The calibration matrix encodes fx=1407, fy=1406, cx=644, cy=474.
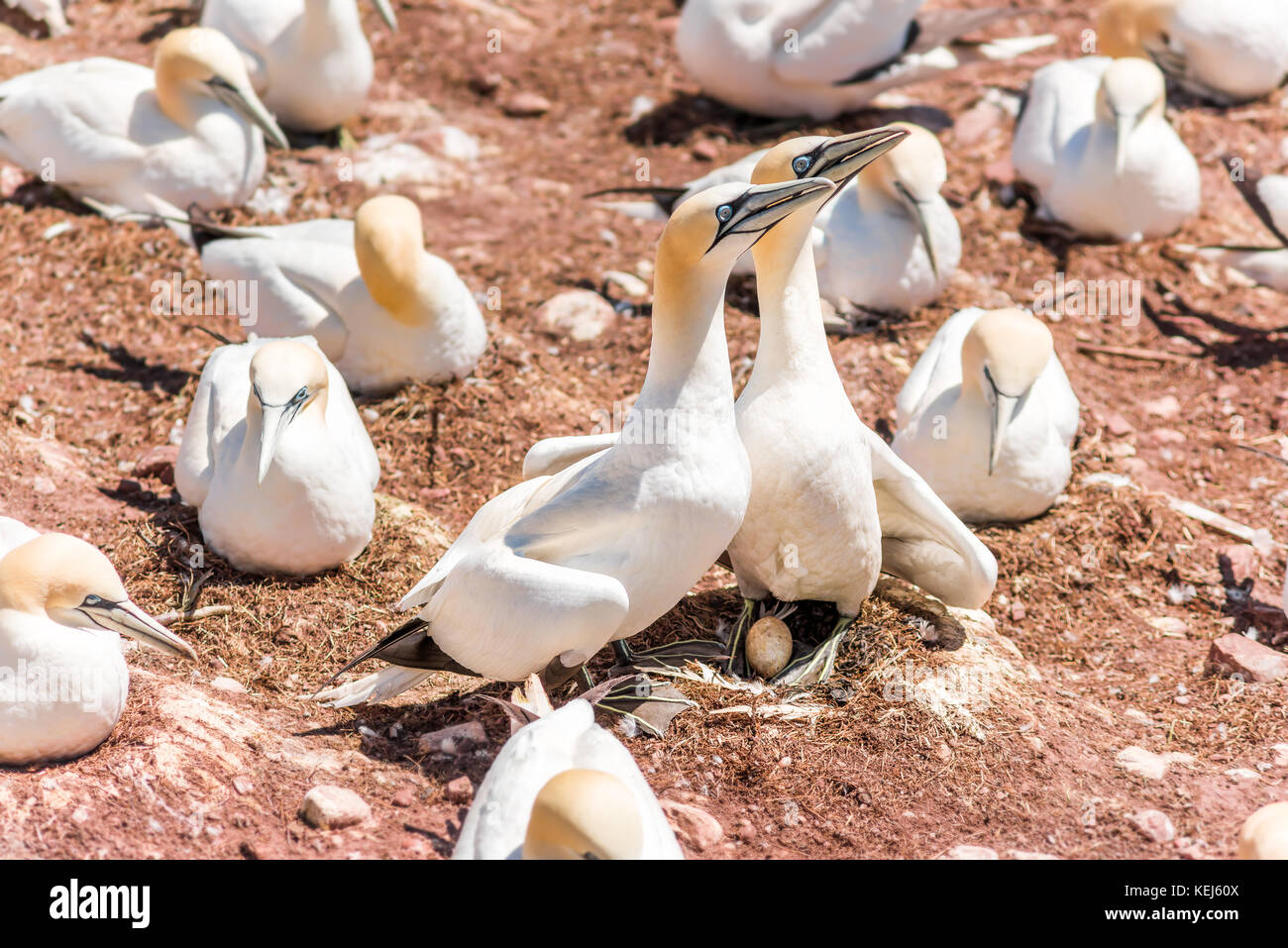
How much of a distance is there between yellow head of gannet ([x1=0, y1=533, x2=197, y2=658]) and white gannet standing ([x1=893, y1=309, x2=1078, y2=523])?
10.2 ft

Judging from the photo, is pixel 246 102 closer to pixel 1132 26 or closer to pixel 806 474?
pixel 806 474

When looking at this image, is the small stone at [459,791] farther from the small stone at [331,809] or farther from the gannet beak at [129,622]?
the gannet beak at [129,622]

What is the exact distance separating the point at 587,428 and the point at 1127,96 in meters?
3.62

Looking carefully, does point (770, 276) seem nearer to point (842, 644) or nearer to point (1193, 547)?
point (842, 644)

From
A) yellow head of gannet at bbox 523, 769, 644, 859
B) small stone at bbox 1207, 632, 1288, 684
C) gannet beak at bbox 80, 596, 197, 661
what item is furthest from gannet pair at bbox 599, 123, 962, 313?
yellow head of gannet at bbox 523, 769, 644, 859

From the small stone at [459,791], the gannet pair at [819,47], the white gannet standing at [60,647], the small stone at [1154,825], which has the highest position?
the gannet pair at [819,47]

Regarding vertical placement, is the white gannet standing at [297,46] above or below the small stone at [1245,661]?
above

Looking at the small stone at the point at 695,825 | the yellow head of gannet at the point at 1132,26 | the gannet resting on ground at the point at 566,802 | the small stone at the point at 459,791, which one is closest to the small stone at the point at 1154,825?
the small stone at the point at 695,825

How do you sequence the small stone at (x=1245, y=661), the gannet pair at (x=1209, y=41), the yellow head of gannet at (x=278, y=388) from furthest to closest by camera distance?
the gannet pair at (x=1209, y=41), the yellow head of gannet at (x=278, y=388), the small stone at (x=1245, y=661)

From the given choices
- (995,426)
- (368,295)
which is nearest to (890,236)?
(995,426)

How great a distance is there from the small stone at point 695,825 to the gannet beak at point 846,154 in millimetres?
2041

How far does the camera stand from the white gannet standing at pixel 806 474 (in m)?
4.59

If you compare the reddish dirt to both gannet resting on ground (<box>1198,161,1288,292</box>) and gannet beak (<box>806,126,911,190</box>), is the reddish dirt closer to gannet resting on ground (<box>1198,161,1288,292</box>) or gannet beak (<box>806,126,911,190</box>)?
gannet resting on ground (<box>1198,161,1288,292</box>)
